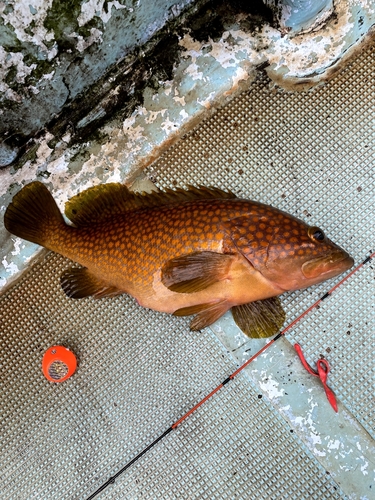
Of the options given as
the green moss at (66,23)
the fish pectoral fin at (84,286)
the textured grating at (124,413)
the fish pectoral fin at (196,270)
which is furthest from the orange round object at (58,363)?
the green moss at (66,23)

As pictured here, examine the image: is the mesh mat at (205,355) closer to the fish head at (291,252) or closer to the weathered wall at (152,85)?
the weathered wall at (152,85)

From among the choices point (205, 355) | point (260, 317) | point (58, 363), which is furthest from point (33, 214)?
point (260, 317)

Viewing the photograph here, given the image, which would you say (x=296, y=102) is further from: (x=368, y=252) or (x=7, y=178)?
(x=7, y=178)

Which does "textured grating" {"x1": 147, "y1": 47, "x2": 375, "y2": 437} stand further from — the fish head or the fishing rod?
the fish head

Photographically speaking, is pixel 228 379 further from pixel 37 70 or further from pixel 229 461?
pixel 37 70

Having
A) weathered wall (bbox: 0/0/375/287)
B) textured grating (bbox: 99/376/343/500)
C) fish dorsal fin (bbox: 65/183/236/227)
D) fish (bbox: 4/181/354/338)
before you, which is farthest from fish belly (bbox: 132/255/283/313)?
weathered wall (bbox: 0/0/375/287)
